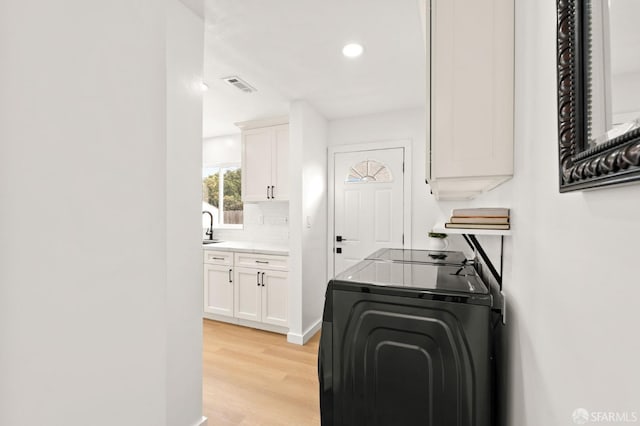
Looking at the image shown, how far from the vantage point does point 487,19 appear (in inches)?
40.1

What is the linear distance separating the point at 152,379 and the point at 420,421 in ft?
3.58

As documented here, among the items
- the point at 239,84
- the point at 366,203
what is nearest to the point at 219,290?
the point at 366,203

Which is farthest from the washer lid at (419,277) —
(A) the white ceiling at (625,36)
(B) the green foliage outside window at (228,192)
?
(B) the green foliage outside window at (228,192)

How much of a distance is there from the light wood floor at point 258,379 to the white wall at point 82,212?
1.99 meters

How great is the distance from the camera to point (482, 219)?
1.11m

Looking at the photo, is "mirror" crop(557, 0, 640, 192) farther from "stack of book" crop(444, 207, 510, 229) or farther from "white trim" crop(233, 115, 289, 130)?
"white trim" crop(233, 115, 289, 130)

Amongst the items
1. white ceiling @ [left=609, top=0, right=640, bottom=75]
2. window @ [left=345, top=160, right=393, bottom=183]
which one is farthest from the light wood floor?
white ceiling @ [left=609, top=0, right=640, bottom=75]

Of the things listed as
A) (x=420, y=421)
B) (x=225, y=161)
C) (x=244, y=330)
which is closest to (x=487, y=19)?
(x=420, y=421)

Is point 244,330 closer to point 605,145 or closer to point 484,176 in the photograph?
point 484,176

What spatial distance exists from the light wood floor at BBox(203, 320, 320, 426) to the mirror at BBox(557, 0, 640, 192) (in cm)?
215

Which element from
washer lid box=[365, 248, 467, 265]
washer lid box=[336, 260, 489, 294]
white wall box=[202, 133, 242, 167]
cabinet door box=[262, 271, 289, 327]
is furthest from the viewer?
white wall box=[202, 133, 242, 167]

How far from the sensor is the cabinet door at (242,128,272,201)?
142 inches

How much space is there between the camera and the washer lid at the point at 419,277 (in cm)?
121

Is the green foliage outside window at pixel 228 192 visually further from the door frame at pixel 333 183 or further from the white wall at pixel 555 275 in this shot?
the white wall at pixel 555 275
